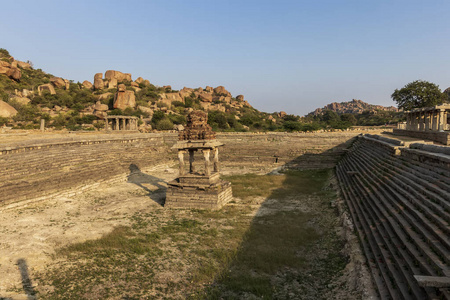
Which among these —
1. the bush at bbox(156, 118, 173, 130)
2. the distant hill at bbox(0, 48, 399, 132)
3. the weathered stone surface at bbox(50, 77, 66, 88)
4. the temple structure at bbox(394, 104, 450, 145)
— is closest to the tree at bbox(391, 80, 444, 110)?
the distant hill at bbox(0, 48, 399, 132)

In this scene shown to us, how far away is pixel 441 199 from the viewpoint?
5348 millimetres

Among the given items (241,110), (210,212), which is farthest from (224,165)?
(241,110)

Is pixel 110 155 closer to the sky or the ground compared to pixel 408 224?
closer to the sky

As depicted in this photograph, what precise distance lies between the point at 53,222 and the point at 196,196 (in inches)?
222

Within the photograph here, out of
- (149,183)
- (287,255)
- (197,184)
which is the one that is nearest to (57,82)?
(149,183)

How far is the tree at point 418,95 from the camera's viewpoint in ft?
133

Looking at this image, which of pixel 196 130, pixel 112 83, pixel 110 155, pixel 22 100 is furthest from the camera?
pixel 112 83

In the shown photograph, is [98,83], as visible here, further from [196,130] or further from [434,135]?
[434,135]

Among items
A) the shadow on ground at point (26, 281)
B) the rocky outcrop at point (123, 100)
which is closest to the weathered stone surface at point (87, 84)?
the rocky outcrop at point (123, 100)

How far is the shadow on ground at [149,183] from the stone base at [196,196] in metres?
0.85

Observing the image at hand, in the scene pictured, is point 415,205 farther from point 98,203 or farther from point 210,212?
point 98,203

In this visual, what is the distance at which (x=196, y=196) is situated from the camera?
12125 millimetres

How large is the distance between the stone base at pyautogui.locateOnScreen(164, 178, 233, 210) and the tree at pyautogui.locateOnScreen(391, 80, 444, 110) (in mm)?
43395

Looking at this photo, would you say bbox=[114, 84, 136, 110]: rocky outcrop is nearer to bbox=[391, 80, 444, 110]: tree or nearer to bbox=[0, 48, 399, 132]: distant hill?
bbox=[0, 48, 399, 132]: distant hill
